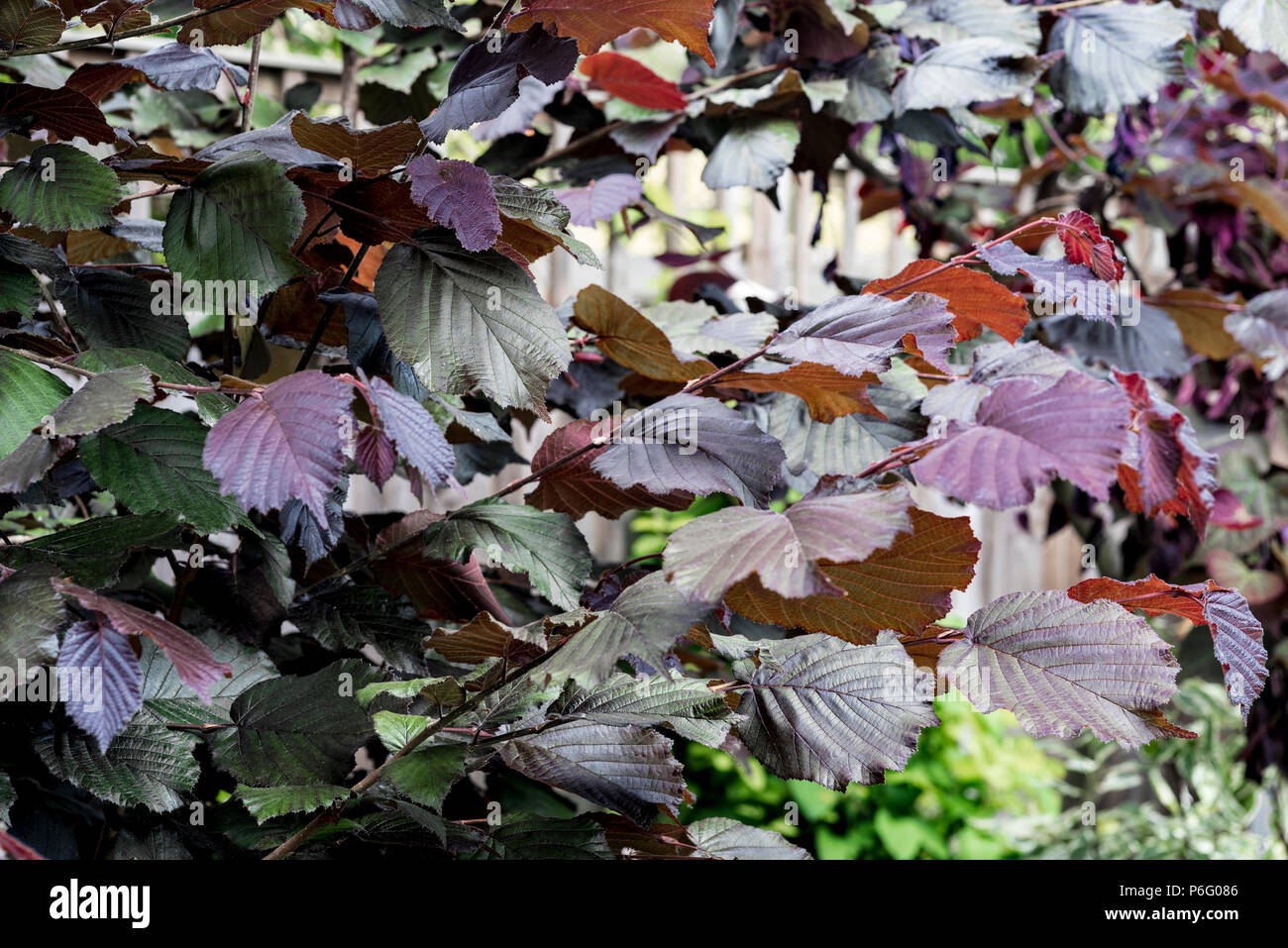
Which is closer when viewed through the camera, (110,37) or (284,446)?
(284,446)

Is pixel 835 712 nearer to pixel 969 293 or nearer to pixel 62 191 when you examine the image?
pixel 969 293

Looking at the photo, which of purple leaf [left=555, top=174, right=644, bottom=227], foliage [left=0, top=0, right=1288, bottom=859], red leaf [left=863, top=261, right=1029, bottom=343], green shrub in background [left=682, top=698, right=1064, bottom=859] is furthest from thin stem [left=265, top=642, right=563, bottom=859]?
green shrub in background [left=682, top=698, right=1064, bottom=859]

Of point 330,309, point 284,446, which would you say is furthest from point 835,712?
point 330,309

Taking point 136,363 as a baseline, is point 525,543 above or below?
below

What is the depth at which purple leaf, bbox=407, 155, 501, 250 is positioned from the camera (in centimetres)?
58

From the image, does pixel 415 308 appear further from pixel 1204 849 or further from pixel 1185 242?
pixel 1204 849

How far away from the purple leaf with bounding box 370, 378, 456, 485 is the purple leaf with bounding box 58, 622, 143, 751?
0.54ft

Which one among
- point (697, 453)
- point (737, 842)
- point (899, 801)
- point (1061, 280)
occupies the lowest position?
point (899, 801)

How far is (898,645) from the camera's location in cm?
59

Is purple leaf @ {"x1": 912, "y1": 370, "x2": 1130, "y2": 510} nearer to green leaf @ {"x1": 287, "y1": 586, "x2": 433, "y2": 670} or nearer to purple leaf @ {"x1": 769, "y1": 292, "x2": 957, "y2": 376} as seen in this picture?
purple leaf @ {"x1": 769, "y1": 292, "x2": 957, "y2": 376}

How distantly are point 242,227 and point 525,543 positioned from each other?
0.26 m

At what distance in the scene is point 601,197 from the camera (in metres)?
1.08

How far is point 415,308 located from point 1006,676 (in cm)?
38
